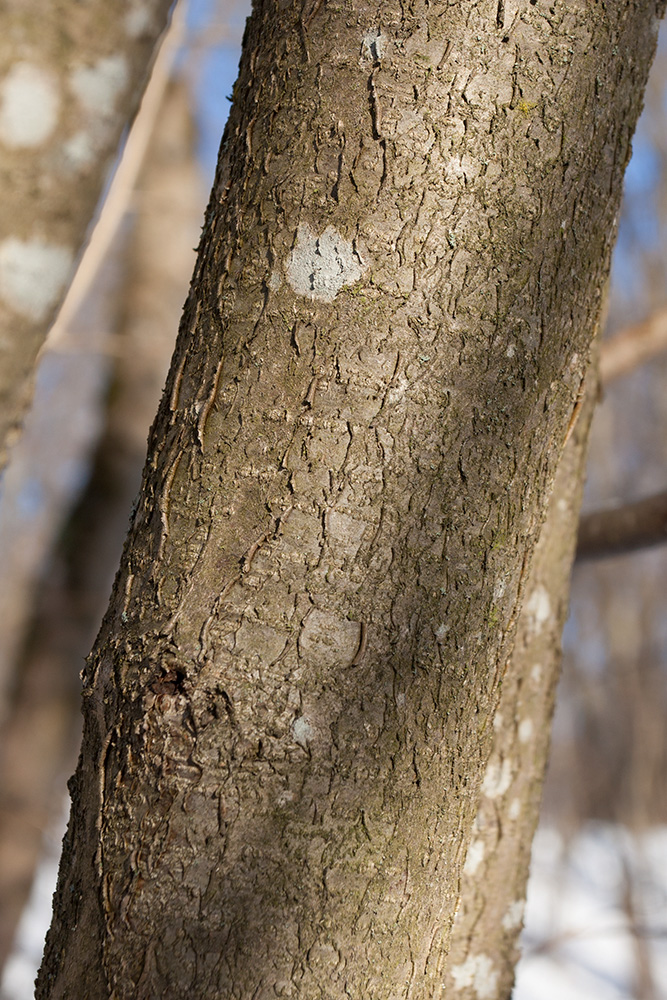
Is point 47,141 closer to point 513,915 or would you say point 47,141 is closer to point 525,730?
point 525,730

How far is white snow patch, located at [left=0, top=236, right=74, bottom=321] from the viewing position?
55.6 inches

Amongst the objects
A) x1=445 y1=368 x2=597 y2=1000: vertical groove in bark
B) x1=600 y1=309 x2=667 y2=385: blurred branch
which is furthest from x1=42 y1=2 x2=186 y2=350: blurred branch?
x1=445 y1=368 x2=597 y2=1000: vertical groove in bark

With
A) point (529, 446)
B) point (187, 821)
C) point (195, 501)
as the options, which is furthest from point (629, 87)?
point (187, 821)

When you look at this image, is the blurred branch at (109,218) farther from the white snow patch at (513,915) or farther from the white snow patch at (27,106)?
the white snow patch at (513,915)

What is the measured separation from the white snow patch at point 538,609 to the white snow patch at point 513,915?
0.47 metres

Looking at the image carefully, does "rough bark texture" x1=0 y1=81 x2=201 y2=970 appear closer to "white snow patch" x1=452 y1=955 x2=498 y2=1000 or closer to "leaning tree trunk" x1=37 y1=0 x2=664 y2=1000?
"white snow patch" x1=452 y1=955 x2=498 y2=1000

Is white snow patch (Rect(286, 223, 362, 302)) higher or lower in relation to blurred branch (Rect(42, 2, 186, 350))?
lower

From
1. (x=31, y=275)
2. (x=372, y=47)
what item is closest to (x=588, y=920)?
(x=31, y=275)

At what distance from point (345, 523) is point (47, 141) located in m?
1.09

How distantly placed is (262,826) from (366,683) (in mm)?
149

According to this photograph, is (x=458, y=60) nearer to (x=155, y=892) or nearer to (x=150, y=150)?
(x=155, y=892)

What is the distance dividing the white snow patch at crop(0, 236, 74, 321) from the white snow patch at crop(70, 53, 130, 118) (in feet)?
0.87

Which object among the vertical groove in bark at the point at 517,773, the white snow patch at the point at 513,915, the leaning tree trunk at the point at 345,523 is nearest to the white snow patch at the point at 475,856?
the vertical groove in bark at the point at 517,773

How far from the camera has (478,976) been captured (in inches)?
54.2
